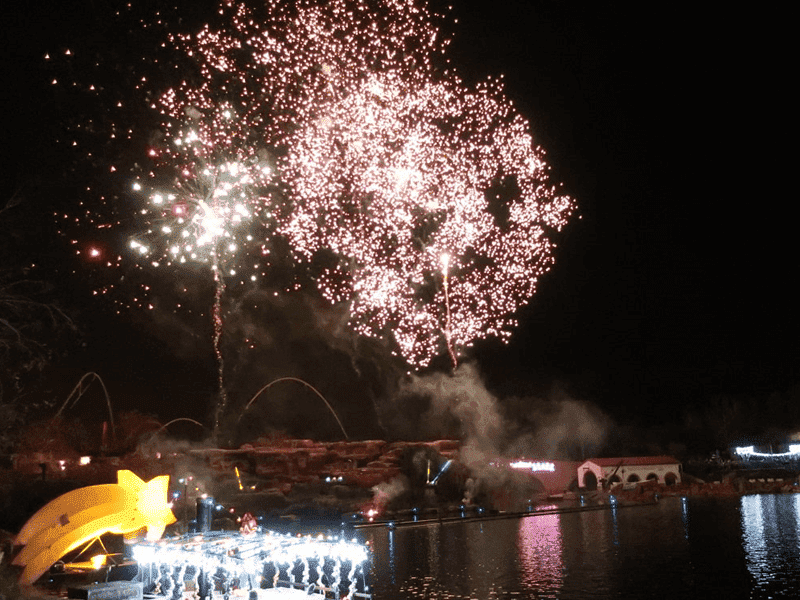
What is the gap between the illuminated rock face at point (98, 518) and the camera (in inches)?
756

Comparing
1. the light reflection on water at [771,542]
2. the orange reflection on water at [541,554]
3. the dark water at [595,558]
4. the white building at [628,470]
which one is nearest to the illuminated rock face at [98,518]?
the dark water at [595,558]

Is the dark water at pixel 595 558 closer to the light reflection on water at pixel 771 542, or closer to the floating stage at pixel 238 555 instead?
the light reflection on water at pixel 771 542

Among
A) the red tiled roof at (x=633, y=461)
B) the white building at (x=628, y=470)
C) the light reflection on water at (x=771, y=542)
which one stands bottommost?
the light reflection on water at (x=771, y=542)

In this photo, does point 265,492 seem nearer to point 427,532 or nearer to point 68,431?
point 427,532

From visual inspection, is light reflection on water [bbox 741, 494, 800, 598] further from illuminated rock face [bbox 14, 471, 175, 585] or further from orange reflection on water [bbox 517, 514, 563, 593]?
illuminated rock face [bbox 14, 471, 175, 585]

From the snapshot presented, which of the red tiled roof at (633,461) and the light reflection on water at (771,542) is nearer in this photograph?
the light reflection on water at (771,542)

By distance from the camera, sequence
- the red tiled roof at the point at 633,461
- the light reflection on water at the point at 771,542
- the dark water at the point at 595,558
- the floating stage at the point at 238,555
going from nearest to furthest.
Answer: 1. the floating stage at the point at 238,555
2. the dark water at the point at 595,558
3. the light reflection on water at the point at 771,542
4. the red tiled roof at the point at 633,461

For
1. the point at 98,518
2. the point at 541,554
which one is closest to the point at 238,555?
the point at 98,518

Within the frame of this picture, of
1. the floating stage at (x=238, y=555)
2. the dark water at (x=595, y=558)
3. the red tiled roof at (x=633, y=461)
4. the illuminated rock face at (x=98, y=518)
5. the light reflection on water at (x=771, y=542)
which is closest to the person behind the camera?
the floating stage at (x=238, y=555)

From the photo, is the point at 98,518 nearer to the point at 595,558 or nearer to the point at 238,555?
the point at 238,555

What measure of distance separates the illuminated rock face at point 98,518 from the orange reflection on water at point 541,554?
11.3 m

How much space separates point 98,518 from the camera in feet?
63.0

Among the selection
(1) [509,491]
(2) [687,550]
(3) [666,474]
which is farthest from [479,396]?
(2) [687,550]

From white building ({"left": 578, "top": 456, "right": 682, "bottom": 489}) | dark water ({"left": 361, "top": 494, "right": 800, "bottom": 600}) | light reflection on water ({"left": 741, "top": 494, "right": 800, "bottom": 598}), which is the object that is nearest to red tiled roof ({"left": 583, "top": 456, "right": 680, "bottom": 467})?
white building ({"left": 578, "top": 456, "right": 682, "bottom": 489})
